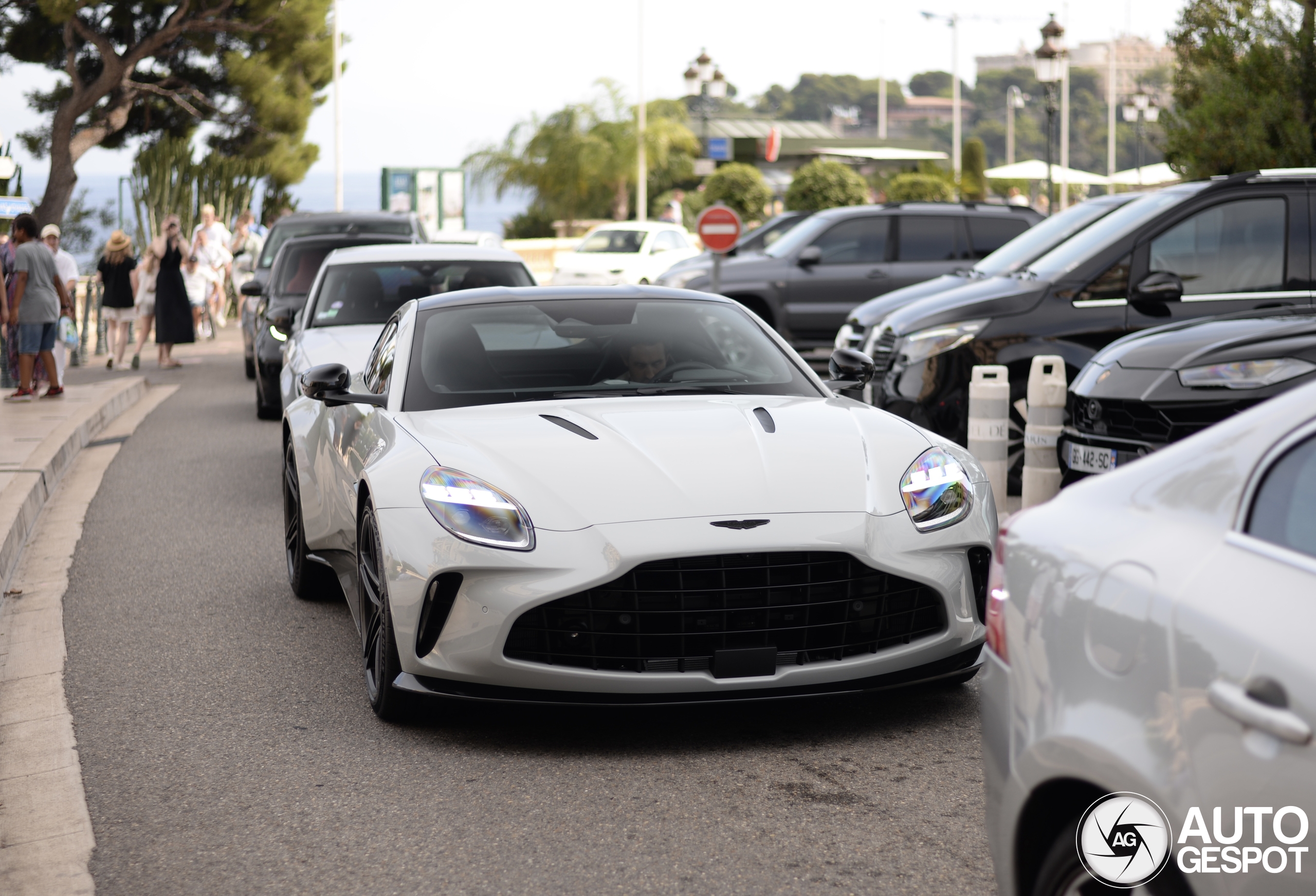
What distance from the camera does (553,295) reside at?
6.32m

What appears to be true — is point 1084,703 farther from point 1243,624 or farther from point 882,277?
point 882,277

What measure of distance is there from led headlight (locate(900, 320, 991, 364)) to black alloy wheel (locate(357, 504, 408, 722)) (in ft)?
16.5

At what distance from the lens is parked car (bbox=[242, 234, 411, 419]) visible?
13.7 metres

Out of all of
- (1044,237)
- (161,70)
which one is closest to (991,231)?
(1044,237)

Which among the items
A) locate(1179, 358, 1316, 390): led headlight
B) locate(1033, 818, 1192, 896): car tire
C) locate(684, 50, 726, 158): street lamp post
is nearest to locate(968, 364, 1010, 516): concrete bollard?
locate(1179, 358, 1316, 390): led headlight

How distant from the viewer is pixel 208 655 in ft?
19.6

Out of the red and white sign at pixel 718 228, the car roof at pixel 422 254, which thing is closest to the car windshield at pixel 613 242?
the red and white sign at pixel 718 228

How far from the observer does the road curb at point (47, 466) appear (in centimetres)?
813

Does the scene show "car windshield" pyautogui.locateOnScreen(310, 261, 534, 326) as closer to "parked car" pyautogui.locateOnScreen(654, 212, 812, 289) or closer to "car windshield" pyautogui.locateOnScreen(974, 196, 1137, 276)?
"car windshield" pyautogui.locateOnScreen(974, 196, 1137, 276)

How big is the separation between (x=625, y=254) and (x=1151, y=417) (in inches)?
872

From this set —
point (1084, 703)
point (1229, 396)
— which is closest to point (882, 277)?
point (1229, 396)

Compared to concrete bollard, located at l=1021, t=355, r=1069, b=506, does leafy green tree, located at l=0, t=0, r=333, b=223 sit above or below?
above

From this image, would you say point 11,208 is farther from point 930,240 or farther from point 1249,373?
point 1249,373

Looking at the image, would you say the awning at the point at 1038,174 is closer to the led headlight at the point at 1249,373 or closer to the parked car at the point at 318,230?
the parked car at the point at 318,230
